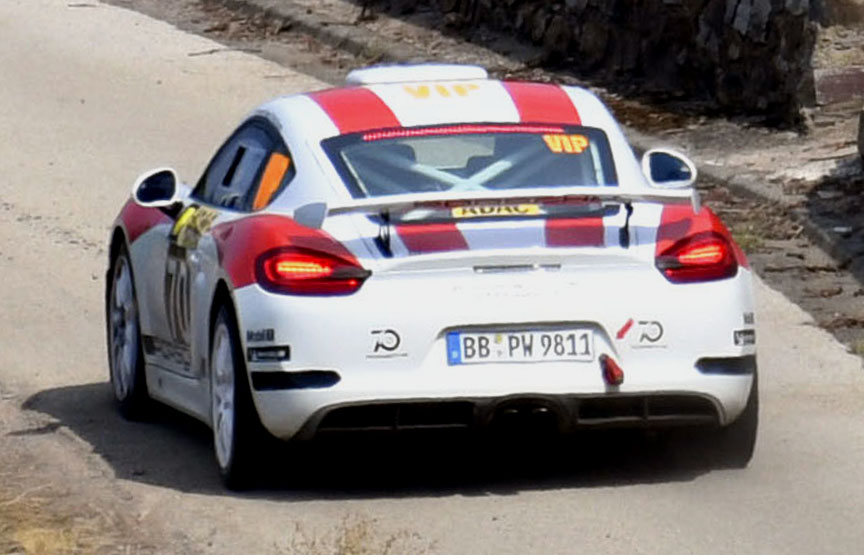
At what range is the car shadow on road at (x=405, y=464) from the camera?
28.9ft

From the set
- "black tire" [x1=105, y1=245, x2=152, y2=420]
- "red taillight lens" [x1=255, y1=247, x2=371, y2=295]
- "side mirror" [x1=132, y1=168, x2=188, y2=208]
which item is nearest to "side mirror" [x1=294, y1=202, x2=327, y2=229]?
"red taillight lens" [x1=255, y1=247, x2=371, y2=295]

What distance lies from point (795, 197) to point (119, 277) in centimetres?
538

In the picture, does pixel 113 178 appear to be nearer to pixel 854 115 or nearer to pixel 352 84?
pixel 854 115

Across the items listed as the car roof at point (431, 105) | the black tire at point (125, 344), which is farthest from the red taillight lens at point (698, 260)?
the black tire at point (125, 344)

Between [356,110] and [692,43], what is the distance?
8.69m

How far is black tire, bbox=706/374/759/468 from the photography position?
348 inches

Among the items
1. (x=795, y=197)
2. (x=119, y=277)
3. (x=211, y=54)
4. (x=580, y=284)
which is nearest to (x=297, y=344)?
(x=580, y=284)

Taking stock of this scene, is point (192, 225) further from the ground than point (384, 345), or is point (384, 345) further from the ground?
point (384, 345)

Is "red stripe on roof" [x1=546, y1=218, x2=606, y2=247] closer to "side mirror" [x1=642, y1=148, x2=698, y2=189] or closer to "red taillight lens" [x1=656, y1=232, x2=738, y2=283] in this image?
"red taillight lens" [x1=656, y1=232, x2=738, y2=283]

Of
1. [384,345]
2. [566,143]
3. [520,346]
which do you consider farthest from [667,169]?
[384,345]

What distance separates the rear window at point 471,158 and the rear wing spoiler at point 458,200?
0.35 metres

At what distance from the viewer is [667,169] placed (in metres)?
9.41

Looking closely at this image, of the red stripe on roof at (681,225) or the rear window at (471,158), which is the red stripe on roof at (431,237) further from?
the red stripe on roof at (681,225)

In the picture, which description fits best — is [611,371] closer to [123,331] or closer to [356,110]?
[356,110]
